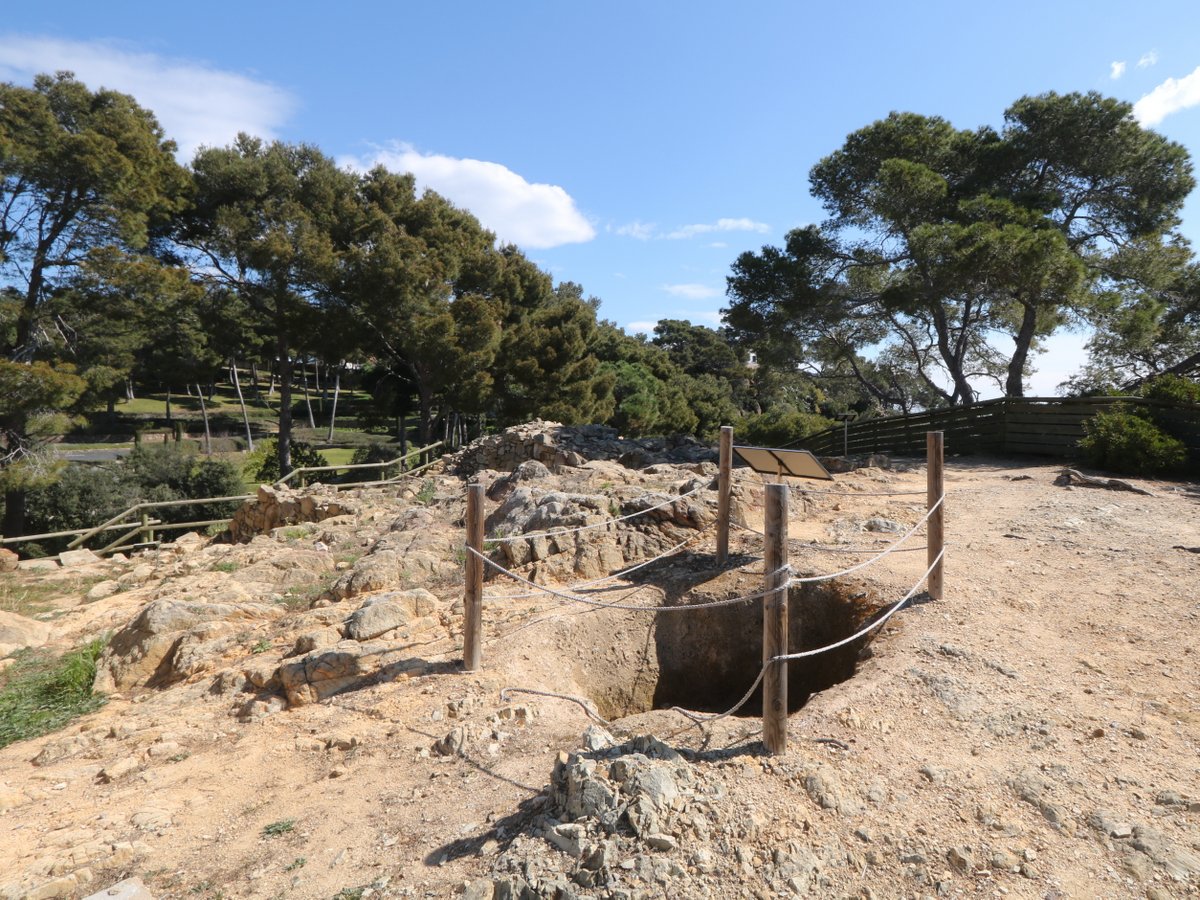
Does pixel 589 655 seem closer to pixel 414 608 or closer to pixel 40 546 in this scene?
pixel 414 608

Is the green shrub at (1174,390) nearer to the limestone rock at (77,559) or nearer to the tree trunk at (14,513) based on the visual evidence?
the limestone rock at (77,559)

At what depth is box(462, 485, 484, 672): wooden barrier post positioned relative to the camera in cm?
534

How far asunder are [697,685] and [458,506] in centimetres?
563

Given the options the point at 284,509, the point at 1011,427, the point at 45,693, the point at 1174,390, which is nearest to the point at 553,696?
the point at 45,693

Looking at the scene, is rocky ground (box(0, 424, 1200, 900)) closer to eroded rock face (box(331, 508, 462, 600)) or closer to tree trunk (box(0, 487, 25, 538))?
eroded rock face (box(331, 508, 462, 600))

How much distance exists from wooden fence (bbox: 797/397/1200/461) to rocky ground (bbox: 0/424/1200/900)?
3798 mm

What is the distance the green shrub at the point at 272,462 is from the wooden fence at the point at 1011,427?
52.8 feet

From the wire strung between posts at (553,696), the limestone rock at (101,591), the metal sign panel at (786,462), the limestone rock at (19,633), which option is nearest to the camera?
the wire strung between posts at (553,696)

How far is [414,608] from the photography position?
6.46 metres

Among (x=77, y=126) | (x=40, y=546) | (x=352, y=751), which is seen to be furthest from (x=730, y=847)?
(x=77, y=126)

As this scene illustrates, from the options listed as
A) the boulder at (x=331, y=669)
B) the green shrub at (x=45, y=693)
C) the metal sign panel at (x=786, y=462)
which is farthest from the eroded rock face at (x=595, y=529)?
the green shrub at (x=45, y=693)

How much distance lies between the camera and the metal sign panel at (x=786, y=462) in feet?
22.7

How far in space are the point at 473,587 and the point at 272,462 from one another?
65.8 ft

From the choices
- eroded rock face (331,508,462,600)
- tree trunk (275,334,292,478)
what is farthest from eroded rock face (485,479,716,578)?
tree trunk (275,334,292,478)
